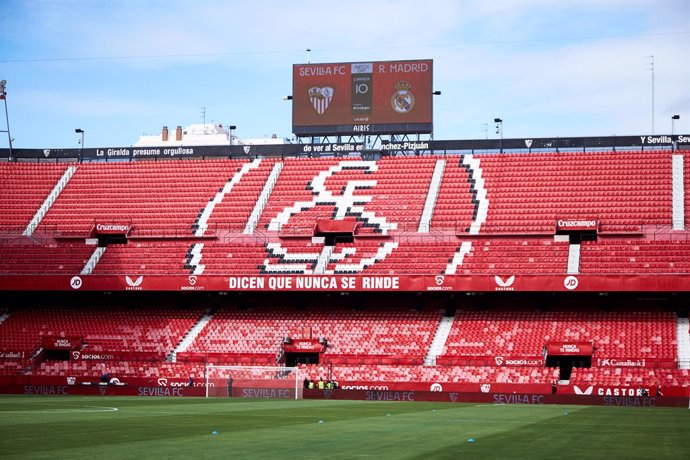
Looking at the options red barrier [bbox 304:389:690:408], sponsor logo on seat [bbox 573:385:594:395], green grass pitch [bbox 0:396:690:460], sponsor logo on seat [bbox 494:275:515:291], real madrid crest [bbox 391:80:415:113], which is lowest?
red barrier [bbox 304:389:690:408]

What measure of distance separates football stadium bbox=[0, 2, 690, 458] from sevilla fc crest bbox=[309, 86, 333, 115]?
0.16 m

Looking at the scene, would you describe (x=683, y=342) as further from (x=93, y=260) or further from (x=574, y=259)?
(x=93, y=260)

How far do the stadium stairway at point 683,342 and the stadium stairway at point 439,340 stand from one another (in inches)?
533

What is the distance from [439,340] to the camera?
60156 millimetres

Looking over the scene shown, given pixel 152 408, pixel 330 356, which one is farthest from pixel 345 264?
pixel 152 408

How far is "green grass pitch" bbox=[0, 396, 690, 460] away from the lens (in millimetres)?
19016

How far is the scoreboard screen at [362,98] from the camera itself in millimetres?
78938

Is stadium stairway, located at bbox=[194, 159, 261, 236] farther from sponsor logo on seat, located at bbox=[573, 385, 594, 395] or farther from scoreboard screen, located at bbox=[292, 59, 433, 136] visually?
sponsor logo on seat, located at bbox=[573, 385, 594, 395]

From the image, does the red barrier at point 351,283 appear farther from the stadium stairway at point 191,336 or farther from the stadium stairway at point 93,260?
the stadium stairway at point 191,336

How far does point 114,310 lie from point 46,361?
320 inches

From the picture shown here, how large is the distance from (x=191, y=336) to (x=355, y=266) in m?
11.7

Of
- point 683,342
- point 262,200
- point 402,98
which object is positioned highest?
point 402,98

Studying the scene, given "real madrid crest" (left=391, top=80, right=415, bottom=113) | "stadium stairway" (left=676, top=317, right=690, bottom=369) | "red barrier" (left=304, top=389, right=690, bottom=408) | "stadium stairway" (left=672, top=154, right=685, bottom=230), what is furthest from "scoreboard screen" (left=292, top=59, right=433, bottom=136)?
"red barrier" (left=304, top=389, right=690, bottom=408)

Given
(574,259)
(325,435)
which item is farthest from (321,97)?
(325,435)
